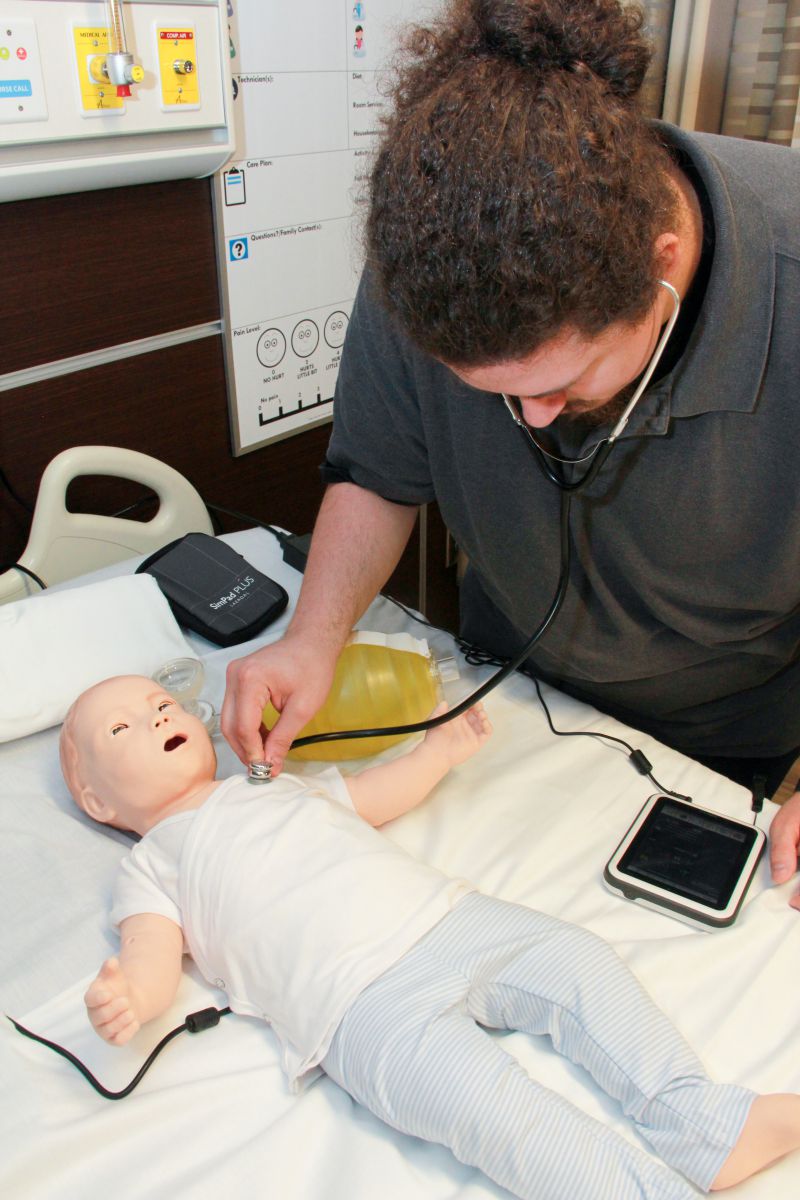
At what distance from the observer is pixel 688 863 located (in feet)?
3.50

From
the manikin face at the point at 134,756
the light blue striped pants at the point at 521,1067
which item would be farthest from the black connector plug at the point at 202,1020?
the manikin face at the point at 134,756

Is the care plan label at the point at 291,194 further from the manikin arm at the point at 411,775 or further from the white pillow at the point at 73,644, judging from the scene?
the manikin arm at the point at 411,775

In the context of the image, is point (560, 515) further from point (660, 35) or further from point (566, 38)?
point (660, 35)

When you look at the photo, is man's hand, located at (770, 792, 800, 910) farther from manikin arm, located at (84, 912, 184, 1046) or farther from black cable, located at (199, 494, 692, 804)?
manikin arm, located at (84, 912, 184, 1046)

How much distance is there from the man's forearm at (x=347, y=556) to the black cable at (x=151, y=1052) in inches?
18.5

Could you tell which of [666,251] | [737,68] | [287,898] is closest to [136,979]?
[287,898]

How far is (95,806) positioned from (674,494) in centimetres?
79

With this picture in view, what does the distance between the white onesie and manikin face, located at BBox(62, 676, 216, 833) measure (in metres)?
0.05

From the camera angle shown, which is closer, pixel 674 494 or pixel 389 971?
pixel 389 971

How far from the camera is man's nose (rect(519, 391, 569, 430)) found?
2.93 feet

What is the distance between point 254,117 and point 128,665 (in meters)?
1.10

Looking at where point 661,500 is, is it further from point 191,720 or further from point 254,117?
point 254,117

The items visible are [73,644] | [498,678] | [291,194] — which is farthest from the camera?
[291,194]

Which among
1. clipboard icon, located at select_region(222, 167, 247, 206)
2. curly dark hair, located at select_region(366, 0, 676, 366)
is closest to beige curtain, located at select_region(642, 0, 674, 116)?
clipboard icon, located at select_region(222, 167, 247, 206)
